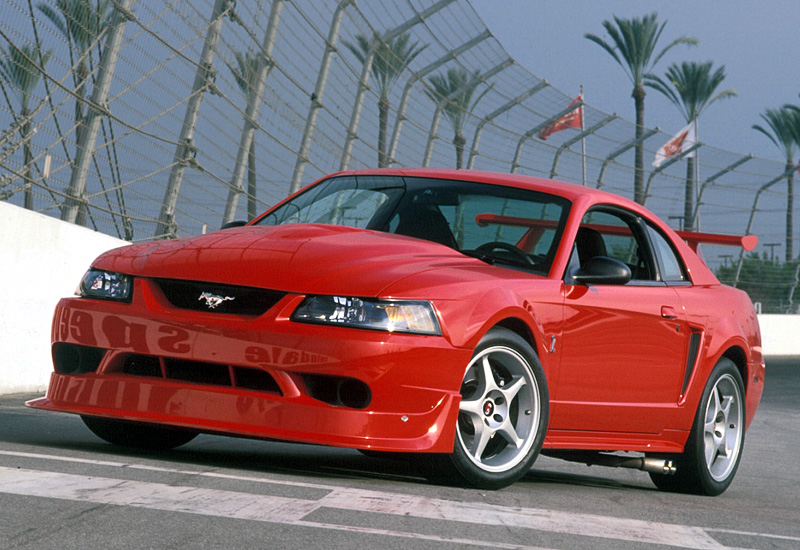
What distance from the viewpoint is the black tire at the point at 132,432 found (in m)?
5.35

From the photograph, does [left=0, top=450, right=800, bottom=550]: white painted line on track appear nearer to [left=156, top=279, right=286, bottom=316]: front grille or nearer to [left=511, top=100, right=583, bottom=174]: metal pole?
[left=156, top=279, right=286, bottom=316]: front grille

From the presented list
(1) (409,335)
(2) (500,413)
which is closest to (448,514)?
(1) (409,335)

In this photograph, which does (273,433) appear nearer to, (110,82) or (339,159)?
(110,82)

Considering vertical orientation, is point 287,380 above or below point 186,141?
below

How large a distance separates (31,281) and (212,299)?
4611mm

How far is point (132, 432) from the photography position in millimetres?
5410

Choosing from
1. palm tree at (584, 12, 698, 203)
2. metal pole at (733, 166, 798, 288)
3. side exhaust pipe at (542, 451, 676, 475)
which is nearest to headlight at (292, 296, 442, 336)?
side exhaust pipe at (542, 451, 676, 475)

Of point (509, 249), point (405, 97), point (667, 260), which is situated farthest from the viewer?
point (405, 97)

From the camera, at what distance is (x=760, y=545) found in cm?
400

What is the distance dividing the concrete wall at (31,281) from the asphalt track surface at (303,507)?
2.49 m

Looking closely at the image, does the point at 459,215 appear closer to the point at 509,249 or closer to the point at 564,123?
the point at 509,249

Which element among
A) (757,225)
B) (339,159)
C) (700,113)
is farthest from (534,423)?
(700,113)

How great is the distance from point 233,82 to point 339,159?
108 inches

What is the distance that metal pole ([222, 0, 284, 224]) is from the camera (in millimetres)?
10742
